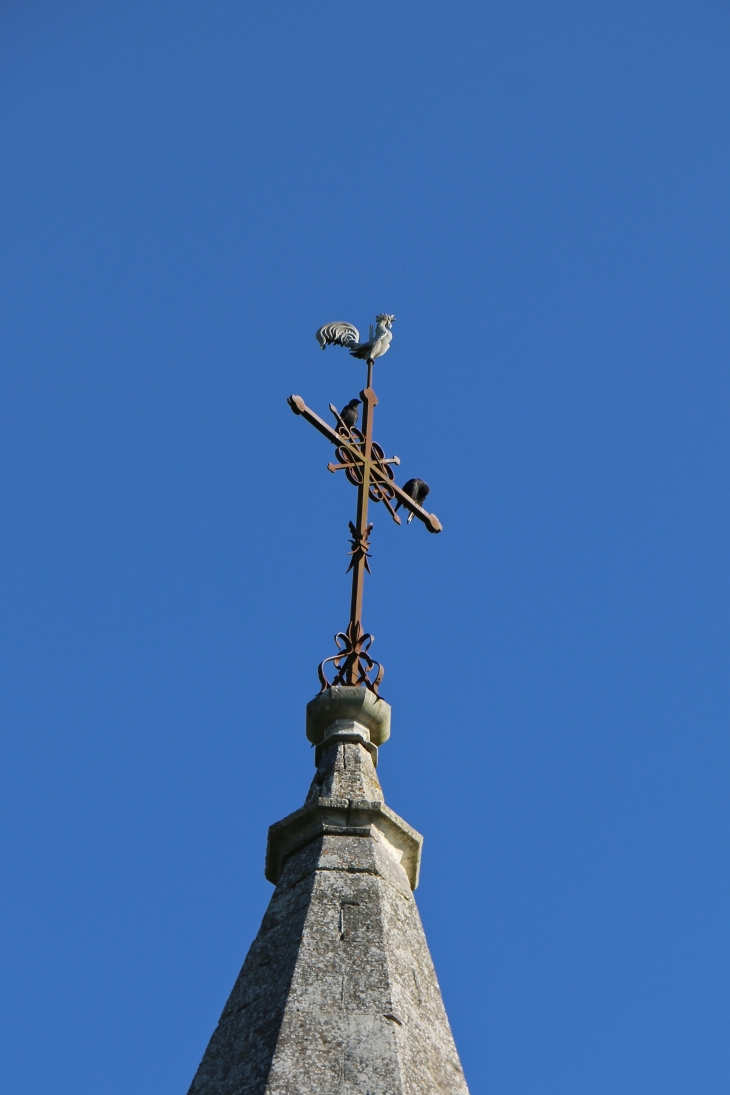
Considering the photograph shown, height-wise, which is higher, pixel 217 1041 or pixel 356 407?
pixel 356 407

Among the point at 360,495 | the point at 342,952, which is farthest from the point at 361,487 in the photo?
the point at 342,952

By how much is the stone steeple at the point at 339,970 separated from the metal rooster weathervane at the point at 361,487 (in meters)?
0.43

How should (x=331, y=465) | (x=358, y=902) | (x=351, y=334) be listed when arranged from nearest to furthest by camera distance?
(x=358, y=902) < (x=331, y=465) < (x=351, y=334)

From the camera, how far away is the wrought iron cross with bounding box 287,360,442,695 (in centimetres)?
739

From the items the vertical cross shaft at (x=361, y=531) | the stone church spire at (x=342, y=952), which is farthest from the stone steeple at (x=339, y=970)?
the vertical cross shaft at (x=361, y=531)

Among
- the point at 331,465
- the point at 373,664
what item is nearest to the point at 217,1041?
the point at 373,664

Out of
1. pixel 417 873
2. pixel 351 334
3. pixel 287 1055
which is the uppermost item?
pixel 351 334

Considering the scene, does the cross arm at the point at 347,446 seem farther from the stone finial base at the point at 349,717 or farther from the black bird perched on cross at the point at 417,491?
the stone finial base at the point at 349,717

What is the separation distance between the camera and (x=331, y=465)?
8.13 m

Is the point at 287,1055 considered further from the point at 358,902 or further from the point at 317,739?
the point at 317,739

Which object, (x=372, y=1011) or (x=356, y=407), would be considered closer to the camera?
(x=372, y=1011)

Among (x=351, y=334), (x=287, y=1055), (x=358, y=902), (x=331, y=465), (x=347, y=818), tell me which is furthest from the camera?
(x=351, y=334)

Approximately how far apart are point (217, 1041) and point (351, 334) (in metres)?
4.94

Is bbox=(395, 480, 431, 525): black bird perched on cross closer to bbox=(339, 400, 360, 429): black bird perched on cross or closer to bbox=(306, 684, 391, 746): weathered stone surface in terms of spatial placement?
bbox=(339, 400, 360, 429): black bird perched on cross
